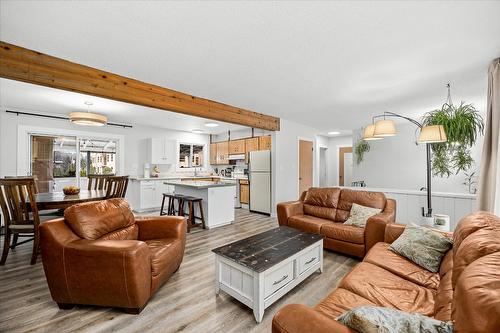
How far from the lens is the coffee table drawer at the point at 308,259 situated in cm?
230

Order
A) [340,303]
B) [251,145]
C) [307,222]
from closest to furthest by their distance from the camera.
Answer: [340,303] → [307,222] → [251,145]

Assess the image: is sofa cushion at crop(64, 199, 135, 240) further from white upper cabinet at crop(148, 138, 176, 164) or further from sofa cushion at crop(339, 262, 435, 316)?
white upper cabinet at crop(148, 138, 176, 164)

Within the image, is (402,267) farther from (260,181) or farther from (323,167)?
(323,167)

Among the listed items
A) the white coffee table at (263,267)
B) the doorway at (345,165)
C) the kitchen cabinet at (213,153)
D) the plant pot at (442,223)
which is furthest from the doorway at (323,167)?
the white coffee table at (263,267)

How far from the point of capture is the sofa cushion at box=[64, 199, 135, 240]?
2.07 meters

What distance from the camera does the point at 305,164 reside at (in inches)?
262

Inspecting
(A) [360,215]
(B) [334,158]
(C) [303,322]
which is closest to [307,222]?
(A) [360,215]

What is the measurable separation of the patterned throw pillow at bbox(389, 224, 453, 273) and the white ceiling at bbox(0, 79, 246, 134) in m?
4.73

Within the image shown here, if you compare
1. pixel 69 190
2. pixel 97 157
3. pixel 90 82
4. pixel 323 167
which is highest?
pixel 90 82

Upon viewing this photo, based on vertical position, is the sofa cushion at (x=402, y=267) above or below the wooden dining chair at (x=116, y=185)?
below

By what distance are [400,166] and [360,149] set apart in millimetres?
1164

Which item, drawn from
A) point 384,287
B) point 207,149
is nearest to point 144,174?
point 207,149

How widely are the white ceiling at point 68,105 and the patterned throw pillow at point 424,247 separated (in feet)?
15.5

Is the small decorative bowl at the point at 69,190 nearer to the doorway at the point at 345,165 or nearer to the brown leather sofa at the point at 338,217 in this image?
the brown leather sofa at the point at 338,217
